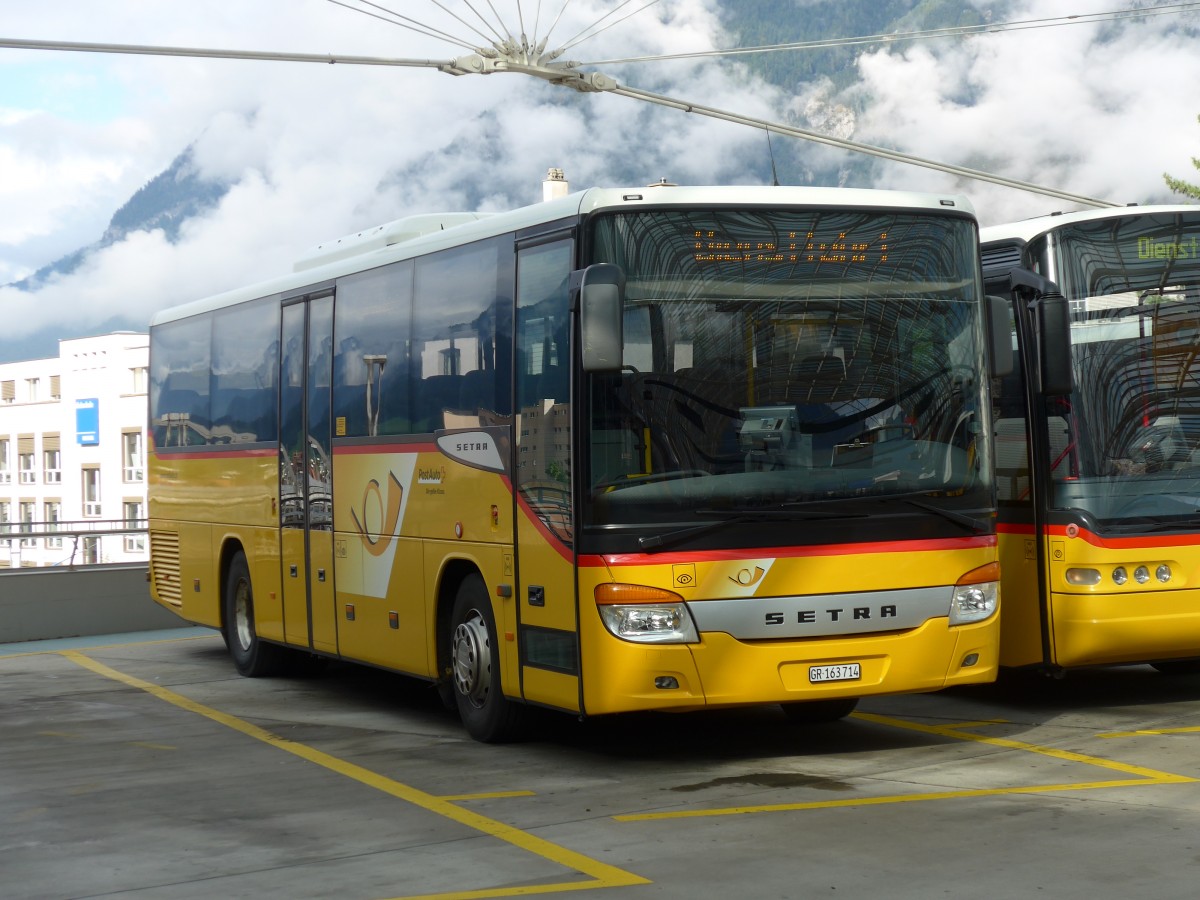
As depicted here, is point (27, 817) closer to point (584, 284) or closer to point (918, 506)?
point (584, 284)

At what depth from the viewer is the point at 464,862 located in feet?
24.7

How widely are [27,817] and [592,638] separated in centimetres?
297

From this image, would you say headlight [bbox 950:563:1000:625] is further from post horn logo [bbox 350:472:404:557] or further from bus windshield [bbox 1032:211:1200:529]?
post horn logo [bbox 350:472:404:557]

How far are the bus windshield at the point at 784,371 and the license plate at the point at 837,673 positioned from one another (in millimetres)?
822

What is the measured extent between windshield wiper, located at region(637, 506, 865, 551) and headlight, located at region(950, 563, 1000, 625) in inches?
34.6

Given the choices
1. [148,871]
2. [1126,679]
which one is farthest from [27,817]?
[1126,679]

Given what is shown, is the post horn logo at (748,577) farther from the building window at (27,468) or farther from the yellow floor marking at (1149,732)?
the building window at (27,468)

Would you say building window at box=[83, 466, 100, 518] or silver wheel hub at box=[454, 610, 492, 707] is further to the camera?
building window at box=[83, 466, 100, 518]

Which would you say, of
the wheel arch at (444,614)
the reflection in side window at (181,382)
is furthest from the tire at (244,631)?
the wheel arch at (444,614)

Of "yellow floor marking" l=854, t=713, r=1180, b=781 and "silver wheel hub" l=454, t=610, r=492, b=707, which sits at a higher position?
"silver wheel hub" l=454, t=610, r=492, b=707

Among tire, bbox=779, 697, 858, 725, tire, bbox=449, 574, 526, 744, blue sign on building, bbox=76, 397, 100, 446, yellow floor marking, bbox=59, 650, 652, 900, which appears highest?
blue sign on building, bbox=76, 397, 100, 446

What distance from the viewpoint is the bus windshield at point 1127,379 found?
11.1 metres

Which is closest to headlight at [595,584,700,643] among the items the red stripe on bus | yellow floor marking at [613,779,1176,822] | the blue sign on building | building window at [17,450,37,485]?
the red stripe on bus

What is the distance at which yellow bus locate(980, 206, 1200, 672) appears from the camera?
11.1 metres
